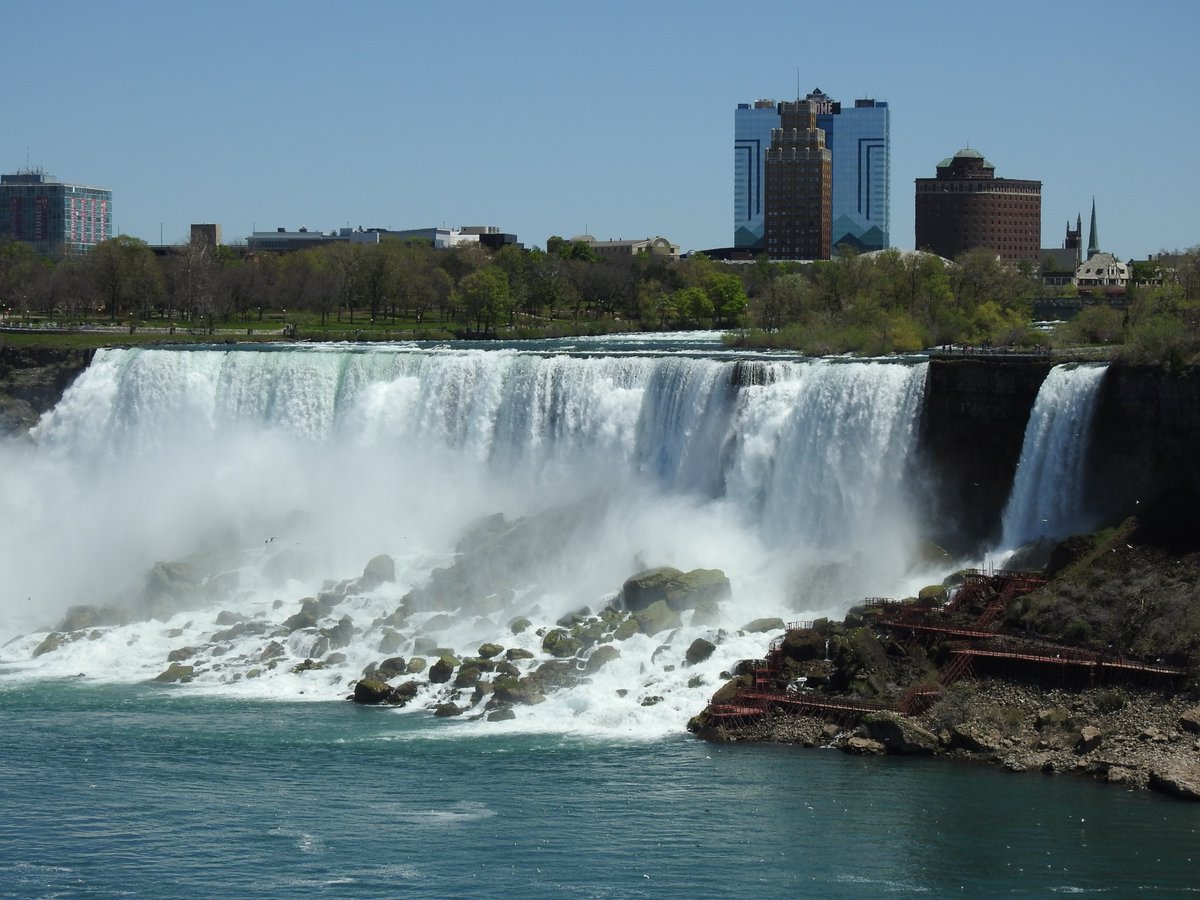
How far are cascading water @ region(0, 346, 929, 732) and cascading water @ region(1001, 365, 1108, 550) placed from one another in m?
2.95

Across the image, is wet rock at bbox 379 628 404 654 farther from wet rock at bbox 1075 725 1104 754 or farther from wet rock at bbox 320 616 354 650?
wet rock at bbox 1075 725 1104 754

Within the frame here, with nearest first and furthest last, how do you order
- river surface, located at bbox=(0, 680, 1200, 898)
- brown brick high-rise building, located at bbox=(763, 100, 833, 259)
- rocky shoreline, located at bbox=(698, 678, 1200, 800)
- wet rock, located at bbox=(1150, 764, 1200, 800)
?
river surface, located at bbox=(0, 680, 1200, 898) < wet rock, located at bbox=(1150, 764, 1200, 800) < rocky shoreline, located at bbox=(698, 678, 1200, 800) < brown brick high-rise building, located at bbox=(763, 100, 833, 259)

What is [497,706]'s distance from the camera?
35281mm

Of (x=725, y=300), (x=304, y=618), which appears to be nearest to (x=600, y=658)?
(x=304, y=618)

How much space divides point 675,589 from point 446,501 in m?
12.6

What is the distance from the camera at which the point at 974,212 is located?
17550cm

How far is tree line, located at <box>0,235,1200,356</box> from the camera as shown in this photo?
205 feet

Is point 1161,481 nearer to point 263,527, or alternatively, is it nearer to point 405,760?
point 405,760

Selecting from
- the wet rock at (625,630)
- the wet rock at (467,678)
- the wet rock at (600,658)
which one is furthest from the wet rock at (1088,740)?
the wet rock at (467,678)

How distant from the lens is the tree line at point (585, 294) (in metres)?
62.5

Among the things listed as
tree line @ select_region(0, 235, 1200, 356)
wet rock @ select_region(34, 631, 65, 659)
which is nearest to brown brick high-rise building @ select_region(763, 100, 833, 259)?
tree line @ select_region(0, 235, 1200, 356)

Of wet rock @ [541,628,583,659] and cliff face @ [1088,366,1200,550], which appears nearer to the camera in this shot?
wet rock @ [541,628,583,659]

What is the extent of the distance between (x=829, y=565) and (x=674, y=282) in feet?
235

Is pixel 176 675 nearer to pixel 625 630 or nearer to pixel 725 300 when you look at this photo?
pixel 625 630
